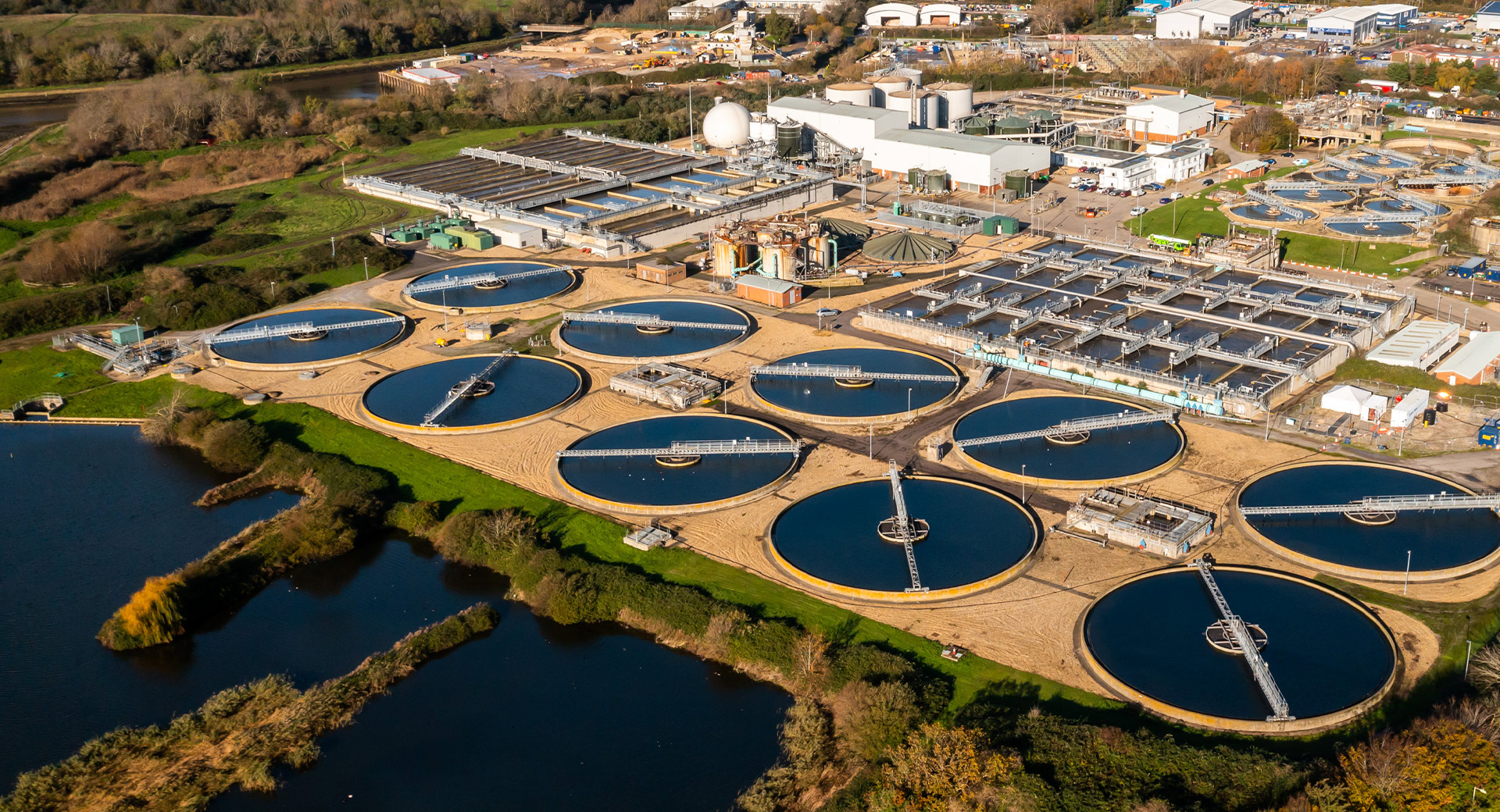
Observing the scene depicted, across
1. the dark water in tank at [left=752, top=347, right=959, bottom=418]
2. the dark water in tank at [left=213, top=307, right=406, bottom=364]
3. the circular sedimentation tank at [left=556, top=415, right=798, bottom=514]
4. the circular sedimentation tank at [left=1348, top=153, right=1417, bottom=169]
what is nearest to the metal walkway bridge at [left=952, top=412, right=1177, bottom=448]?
the dark water in tank at [left=752, top=347, right=959, bottom=418]

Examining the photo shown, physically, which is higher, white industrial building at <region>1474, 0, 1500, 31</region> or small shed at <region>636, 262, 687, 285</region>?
white industrial building at <region>1474, 0, 1500, 31</region>

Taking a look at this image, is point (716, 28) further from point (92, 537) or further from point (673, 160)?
point (92, 537)

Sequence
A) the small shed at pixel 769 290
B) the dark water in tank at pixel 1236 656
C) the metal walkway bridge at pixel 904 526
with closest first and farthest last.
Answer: the dark water in tank at pixel 1236 656
the metal walkway bridge at pixel 904 526
the small shed at pixel 769 290

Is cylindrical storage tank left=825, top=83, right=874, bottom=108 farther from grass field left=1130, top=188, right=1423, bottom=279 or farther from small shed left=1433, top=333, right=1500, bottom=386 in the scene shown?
small shed left=1433, top=333, right=1500, bottom=386

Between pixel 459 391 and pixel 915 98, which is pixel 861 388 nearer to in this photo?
pixel 459 391

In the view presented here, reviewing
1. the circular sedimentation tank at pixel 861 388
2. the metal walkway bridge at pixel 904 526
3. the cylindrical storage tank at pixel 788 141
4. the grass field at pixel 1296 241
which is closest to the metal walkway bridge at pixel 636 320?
the circular sedimentation tank at pixel 861 388

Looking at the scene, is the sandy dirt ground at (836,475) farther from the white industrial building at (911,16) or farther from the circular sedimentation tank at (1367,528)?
the white industrial building at (911,16)
